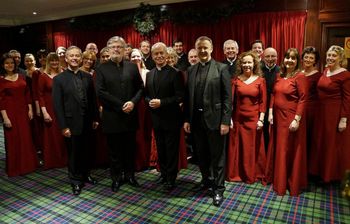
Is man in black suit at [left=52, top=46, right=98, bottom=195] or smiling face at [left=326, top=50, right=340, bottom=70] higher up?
smiling face at [left=326, top=50, right=340, bottom=70]

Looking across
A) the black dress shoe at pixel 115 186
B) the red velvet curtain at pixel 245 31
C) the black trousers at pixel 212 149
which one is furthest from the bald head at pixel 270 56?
the black dress shoe at pixel 115 186

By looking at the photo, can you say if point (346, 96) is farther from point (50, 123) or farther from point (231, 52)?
point (50, 123)

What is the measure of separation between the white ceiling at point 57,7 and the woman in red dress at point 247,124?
4.33 metres

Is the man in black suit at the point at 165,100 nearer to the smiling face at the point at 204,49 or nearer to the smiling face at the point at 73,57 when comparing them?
the smiling face at the point at 204,49

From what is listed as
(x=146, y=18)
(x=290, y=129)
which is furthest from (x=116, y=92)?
(x=146, y=18)

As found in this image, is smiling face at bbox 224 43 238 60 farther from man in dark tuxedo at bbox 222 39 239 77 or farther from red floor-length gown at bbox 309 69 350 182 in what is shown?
red floor-length gown at bbox 309 69 350 182

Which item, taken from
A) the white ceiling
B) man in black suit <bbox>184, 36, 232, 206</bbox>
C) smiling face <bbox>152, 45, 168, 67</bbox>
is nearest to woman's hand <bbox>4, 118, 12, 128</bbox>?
smiling face <bbox>152, 45, 168, 67</bbox>

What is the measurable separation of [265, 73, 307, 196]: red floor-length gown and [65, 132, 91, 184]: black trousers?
2.19 meters

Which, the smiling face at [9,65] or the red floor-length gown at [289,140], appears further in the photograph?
the smiling face at [9,65]

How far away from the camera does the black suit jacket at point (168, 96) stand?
3.14 meters

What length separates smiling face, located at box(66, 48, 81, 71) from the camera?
318cm

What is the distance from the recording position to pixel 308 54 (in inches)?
129

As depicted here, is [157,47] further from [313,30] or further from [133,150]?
[313,30]

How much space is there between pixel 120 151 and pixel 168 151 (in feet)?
1.85
